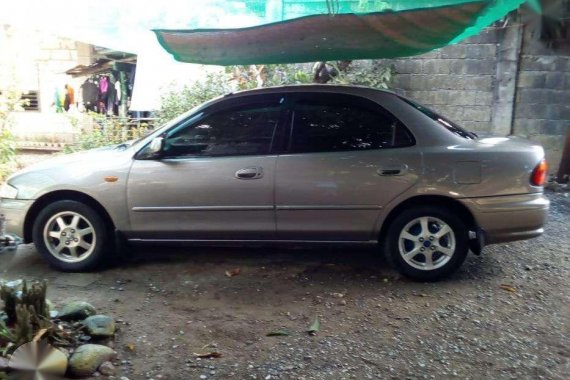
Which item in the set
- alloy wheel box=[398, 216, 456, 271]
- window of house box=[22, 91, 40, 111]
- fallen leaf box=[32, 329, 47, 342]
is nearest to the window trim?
alloy wheel box=[398, 216, 456, 271]

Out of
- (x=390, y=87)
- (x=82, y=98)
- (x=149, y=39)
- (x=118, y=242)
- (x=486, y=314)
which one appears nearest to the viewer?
(x=486, y=314)

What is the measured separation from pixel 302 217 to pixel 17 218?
252cm

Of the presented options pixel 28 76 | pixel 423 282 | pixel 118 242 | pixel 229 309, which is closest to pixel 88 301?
pixel 118 242

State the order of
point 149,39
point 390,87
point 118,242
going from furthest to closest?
1. point 390,87
2. point 149,39
3. point 118,242

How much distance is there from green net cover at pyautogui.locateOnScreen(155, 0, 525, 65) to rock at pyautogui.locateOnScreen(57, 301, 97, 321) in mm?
2450

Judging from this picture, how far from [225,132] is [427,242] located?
76.9 inches

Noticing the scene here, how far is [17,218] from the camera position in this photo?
470 centimetres

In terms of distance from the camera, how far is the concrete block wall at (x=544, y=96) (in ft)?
26.2

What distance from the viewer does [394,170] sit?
4367mm

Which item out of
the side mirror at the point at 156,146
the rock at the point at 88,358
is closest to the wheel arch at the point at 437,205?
the side mirror at the point at 156,146

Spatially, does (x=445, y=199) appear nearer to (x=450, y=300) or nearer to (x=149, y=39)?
(x=450, y=300)

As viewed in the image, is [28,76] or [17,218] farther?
[28,76]

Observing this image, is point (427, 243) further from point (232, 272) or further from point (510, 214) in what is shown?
point (232, 272)

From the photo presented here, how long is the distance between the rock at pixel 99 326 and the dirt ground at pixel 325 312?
10cm
